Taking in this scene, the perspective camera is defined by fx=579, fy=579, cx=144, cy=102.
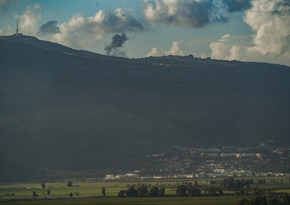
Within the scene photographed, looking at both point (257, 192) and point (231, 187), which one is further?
point (231, 187)

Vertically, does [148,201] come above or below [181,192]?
below

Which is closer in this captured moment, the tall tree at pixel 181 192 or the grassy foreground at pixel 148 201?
the grassy foreground at pixel 148 201

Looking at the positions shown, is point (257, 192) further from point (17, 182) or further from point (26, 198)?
point (17, 182)

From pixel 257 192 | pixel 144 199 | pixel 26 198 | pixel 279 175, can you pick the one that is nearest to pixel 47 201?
pixel 26 198

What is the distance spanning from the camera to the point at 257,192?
117688 millimetres

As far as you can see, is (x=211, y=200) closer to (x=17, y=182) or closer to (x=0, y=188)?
(x=0, y=188)

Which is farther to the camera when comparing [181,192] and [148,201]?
[181,192]

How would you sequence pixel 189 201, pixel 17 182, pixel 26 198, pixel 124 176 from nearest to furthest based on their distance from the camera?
pixel 189 201 < pixel 26 198 < pixel 17 182 < pixel 124 176

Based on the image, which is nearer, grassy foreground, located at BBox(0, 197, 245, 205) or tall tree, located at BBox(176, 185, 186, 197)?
grassy foreground, located at BBox(0, 197, 245, 205)

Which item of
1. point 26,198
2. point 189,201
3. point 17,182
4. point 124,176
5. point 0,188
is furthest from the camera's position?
point 124,176

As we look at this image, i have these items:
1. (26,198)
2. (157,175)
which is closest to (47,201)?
(26,198)

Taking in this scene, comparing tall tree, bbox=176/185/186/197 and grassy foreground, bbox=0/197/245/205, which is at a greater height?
tall tree, bbox=176/185/186/197

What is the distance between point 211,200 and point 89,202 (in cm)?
2384

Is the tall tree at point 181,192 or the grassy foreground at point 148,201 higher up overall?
the tall tree at point 181,192
